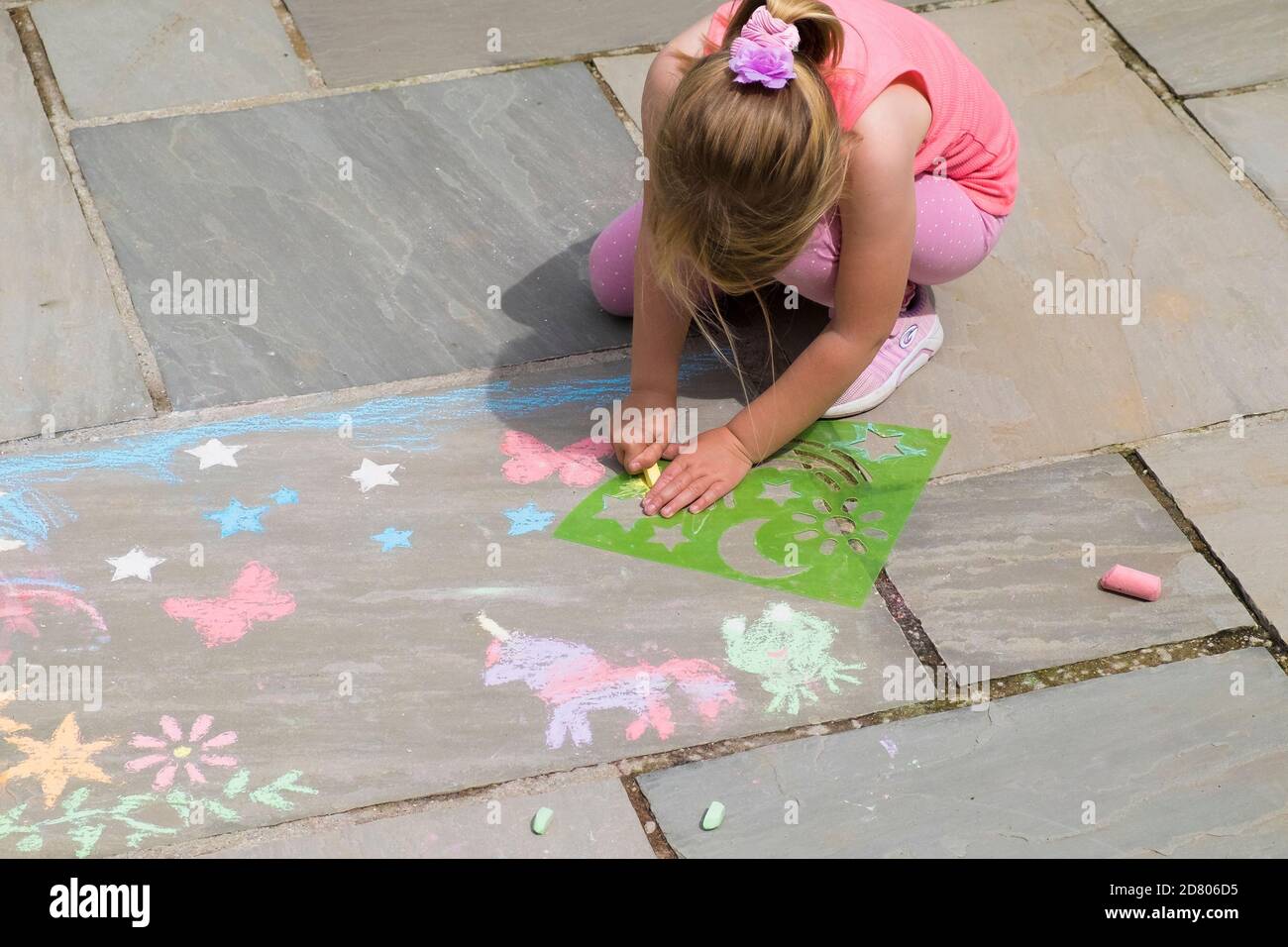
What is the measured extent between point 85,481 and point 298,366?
41cm

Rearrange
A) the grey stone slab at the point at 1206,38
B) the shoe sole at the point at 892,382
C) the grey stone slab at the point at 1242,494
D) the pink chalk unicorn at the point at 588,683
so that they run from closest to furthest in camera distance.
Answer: the pink chalk unicorn at the point at 588,683 < the grey stone slab at the point at 1242,494 < the shoe sole at the point at 892,382 < the grey stone slab at the point at 1206,38

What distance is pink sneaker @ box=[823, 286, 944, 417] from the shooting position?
239 centimetres

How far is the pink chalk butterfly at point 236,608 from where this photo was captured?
2014 mm

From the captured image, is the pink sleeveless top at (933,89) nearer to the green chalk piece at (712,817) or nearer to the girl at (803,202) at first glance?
the girl at (803,202)

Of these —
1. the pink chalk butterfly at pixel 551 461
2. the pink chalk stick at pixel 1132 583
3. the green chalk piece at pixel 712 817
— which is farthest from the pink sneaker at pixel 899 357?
the green chalk piece at pixel 712 817

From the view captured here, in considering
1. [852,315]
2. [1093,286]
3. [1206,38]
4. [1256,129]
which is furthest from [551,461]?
[1206,38]

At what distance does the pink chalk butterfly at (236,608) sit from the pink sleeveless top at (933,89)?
→ 41.3 inches

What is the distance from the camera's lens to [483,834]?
181cm

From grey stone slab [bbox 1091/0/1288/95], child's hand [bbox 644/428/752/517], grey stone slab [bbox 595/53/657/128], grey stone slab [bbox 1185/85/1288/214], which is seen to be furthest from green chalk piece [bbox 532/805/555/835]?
grey stone slab [bbox 1091/0/1288/95]

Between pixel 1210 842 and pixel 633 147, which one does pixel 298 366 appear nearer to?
pixel 633 147

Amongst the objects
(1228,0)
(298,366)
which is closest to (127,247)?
(298,366)

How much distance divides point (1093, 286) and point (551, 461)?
1.10m
